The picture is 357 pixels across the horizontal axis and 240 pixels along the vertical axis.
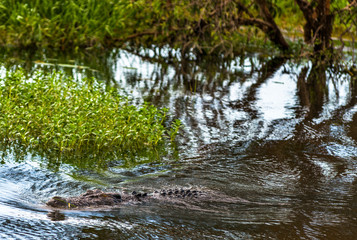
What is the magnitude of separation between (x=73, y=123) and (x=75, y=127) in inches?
6.4

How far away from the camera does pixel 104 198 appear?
4.23m

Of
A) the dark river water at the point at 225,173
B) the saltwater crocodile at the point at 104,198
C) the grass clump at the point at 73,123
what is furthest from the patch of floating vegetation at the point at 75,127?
the saltwater crocodile at the point at 104,198

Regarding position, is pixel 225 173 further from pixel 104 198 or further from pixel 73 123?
pixel 73 123

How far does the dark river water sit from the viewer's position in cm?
399

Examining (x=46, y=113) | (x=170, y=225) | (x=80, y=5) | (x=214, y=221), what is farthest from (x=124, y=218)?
(x=80, y=5)

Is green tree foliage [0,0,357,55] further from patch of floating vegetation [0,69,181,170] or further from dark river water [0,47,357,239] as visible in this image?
patch of floating vegetation [0,69,181,170]

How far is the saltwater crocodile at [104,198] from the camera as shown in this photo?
4.13 m

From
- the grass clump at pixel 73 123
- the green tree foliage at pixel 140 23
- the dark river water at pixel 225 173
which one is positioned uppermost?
the green tree foliage at pixel 140 23

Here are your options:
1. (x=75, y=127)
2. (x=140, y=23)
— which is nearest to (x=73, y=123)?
(x=75, y=127)

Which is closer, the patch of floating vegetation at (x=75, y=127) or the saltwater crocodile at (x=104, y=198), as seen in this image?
the saltwater crocodile at (x=104, y=198)

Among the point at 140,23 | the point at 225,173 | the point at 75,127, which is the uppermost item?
the point at 140,23

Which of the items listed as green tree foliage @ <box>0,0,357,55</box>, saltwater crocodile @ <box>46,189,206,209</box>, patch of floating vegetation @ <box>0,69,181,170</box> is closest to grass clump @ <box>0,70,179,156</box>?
patch of floating vegetation @ <box>0,69,181,170</box>

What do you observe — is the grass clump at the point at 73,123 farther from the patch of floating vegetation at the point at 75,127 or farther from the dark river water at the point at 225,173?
the dark river water at the point at 225,173

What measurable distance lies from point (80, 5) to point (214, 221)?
891 cm
